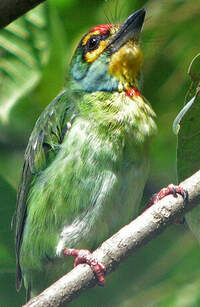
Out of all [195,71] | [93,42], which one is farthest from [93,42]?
[195,71]

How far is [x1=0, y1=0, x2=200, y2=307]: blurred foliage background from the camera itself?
8.95 feet

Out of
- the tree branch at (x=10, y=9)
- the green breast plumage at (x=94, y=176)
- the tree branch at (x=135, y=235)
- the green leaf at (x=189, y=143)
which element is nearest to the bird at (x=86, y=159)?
the green breast plumage at (x=94, y=176)

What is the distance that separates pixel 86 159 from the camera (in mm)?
2922

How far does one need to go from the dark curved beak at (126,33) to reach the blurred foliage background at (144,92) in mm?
53

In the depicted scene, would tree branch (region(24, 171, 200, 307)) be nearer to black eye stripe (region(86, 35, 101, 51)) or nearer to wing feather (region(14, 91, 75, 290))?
wing feather (region(14, 91, 75, 290))

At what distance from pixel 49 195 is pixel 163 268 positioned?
0.75m

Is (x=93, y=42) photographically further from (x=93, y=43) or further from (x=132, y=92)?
(x=132, y=92)

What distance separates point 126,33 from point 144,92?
1.16ft

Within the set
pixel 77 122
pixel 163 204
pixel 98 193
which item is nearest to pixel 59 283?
pixel 163 204

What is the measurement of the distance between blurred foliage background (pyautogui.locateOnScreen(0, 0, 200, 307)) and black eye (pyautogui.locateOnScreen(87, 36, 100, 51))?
7 cm

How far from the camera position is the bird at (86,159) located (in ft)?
9.58

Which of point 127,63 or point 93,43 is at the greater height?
point 93,43

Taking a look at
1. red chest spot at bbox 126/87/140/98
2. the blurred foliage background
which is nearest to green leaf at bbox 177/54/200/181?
the blurred foliage background

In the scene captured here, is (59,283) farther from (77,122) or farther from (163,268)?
(77,122)
